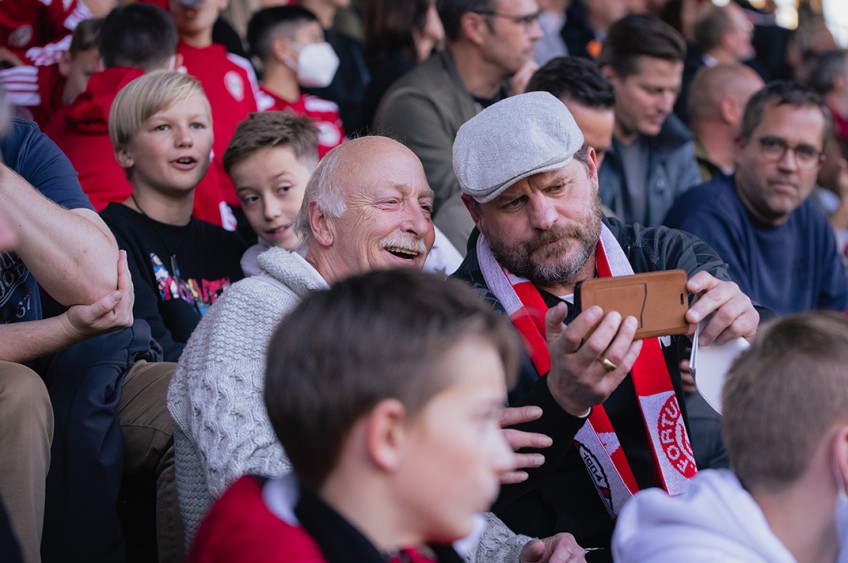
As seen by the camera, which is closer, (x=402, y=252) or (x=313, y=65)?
(x=402, y=252)

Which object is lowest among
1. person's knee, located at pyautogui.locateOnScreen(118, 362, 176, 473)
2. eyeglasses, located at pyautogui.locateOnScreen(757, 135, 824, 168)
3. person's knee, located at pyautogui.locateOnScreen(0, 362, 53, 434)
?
person's knee, located at pyautogui.locateOnScreen(118, 362, 176, 473)

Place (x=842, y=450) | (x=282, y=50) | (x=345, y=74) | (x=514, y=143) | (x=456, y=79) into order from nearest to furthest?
(x=842, y=450) → (x=514, y=143) → (x=456, y=79) → (x=282, y=50) → (x=345, y=74)

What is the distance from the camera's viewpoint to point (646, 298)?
8.07 feet

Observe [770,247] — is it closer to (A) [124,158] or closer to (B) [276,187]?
(B) [276,187]

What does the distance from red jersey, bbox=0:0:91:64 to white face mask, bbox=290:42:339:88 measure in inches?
44.1

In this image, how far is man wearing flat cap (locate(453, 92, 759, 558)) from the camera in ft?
8.80

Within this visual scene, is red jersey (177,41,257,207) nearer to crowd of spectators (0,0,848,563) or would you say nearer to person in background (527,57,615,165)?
crowd of spectators (0,0,848,563)

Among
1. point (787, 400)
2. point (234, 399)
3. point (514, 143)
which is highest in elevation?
point (514, 143)

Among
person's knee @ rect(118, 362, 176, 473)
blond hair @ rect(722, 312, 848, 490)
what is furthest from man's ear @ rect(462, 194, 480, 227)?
blond hair @ rect(722, 312, 848, 490)

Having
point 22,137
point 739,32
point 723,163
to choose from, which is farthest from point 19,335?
point 739,32

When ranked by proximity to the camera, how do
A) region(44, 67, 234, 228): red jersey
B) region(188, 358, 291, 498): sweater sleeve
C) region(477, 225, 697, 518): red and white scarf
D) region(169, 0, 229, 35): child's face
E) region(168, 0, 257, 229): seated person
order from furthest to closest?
region(169, 0, 229, 35): child's face < region(168, 0, 257, 229): seated person < region(44, 67, 234, 228): red jersey < region(477, 225, 697, 518): red and white scarf < region(188, 358, 291, 498): sweater sleeve

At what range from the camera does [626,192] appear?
5484 mm

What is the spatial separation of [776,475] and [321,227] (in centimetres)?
157

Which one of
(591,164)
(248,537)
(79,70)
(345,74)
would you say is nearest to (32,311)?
(591,164)
